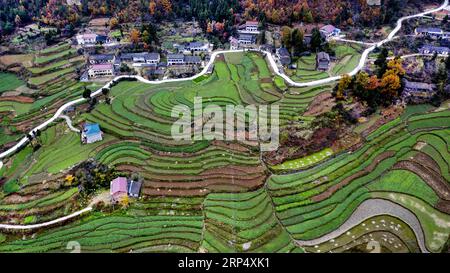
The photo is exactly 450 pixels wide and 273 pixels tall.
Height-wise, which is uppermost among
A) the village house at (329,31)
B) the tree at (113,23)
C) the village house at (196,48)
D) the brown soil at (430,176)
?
the tree at (113,23)

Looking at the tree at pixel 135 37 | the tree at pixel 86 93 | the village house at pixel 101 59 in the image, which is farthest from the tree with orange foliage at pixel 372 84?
the tree at pixel 135 37

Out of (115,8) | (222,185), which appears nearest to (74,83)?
(115,8)

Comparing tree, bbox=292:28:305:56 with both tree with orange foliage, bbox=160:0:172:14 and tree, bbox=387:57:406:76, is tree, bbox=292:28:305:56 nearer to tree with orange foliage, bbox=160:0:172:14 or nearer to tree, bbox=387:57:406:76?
tree, bbox=387:57:406:76

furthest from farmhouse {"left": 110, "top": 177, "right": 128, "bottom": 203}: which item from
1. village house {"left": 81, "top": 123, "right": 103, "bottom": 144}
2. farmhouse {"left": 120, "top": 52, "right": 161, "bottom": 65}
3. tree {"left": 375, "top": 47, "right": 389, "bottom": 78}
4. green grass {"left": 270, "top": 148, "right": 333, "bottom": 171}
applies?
tree {"left": 375, "top": 47, "right": 389, "bottom": 78}

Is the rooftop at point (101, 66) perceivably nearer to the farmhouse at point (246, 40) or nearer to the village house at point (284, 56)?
the farmhouse at point (246, 40)

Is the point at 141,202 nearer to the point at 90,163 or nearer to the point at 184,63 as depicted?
the point at 90,163

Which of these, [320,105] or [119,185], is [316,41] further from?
[119,185]
